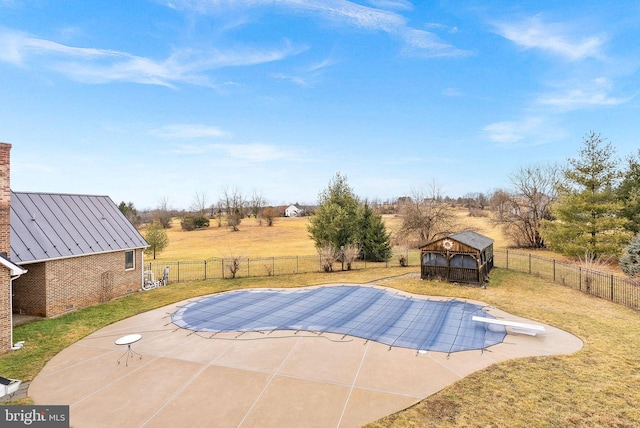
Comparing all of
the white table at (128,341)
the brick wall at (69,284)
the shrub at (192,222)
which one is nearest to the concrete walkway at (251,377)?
the white table at (128,341)

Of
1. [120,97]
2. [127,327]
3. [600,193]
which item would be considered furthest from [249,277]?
[600,193]

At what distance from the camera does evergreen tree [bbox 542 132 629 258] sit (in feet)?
83.7

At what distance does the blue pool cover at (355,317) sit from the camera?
10023 millimetres

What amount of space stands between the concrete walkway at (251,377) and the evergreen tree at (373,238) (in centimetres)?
1960

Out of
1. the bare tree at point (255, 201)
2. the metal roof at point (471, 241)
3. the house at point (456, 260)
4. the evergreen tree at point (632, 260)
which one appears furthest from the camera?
the bare tree at point (255, 201)

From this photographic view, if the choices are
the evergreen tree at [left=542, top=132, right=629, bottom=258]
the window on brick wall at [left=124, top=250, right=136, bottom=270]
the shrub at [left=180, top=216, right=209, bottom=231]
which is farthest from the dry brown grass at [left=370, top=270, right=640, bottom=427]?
the shrub at [left=180, top=216, right=209, bottom=231]

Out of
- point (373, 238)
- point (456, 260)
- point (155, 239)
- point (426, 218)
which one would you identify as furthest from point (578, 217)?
point (155, 239)

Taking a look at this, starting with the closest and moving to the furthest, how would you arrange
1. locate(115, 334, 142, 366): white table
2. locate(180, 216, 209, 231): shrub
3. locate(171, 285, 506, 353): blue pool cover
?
locate(115, 334, 142, 366): white table
locate(171, 285, 506, 353): blue pool cover
locate(180, 216, 209, 231): shrub

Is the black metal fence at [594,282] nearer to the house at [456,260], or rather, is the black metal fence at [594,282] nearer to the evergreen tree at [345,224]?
the house at [456,260]

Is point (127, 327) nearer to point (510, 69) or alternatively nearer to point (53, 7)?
point (53, 7)

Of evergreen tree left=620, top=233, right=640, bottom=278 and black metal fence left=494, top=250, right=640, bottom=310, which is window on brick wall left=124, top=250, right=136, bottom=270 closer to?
black metal fence left=494, top=250, right=640, bottom=310

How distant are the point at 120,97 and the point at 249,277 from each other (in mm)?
16865

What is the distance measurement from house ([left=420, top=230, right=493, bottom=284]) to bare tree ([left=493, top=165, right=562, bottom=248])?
82.3ft

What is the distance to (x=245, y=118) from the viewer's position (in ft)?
100
